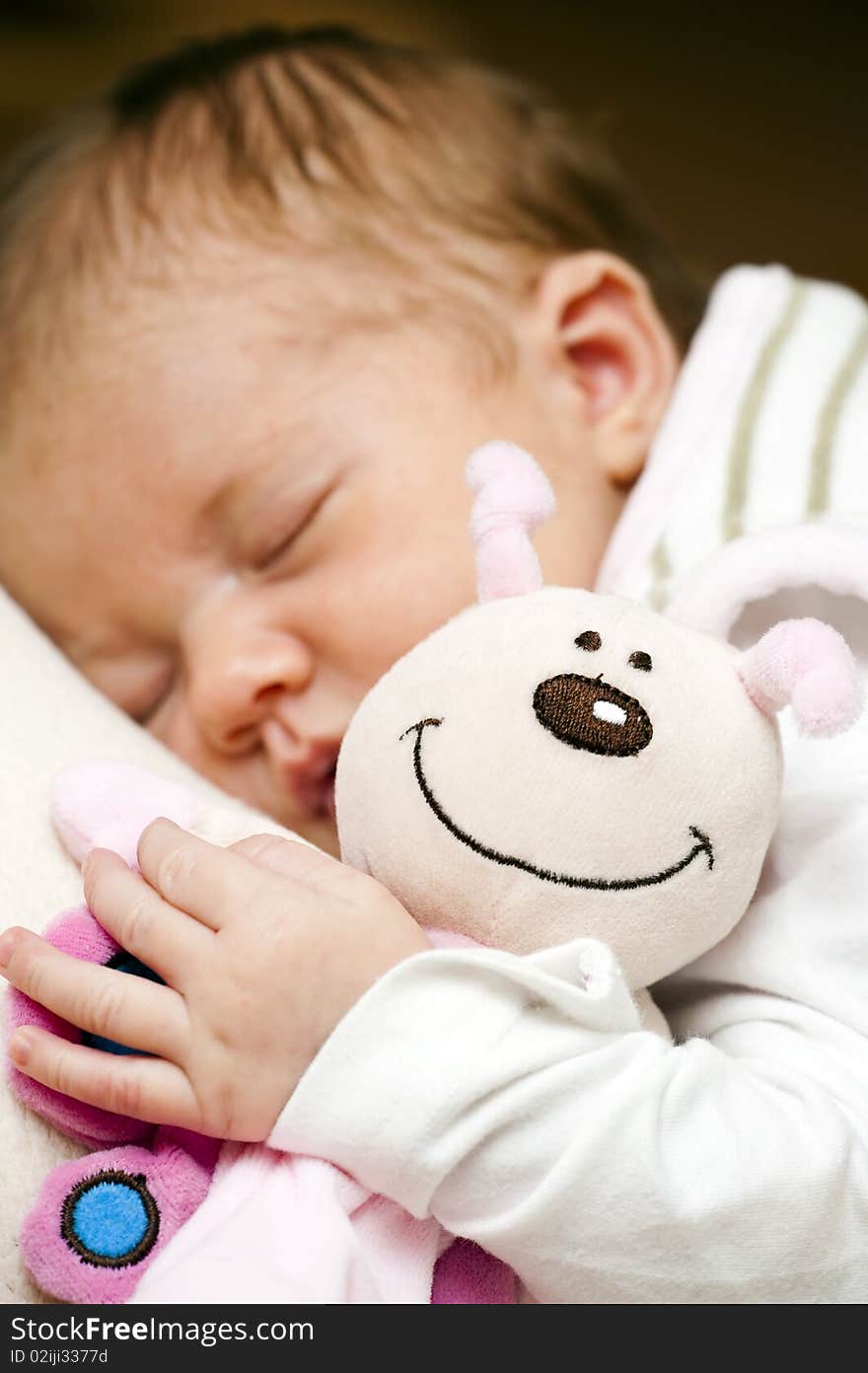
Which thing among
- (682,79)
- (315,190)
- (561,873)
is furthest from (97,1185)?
(682,79)

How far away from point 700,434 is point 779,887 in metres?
0.40

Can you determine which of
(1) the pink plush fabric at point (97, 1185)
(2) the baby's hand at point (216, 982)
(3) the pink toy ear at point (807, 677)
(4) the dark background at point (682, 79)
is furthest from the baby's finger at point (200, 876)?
(4) the dark background at point (682, 79)

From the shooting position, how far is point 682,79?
6.82 ft

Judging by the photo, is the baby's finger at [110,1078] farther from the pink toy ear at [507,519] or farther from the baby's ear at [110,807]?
the pink toy ear at [507,519]

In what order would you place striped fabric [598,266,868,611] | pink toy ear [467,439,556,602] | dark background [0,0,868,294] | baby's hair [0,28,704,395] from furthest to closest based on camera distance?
dark background [0,0,868,294], baby's hair [0,28,704,395], striped fabric [598,266,868,611], pink toy ear [467,439,556,602]

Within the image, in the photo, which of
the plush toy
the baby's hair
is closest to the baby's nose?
the plush toy

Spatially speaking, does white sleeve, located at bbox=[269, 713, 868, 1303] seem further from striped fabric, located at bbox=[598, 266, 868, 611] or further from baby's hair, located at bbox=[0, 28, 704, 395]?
baby's hair, located at bbox=[0, 28, 704, 395]

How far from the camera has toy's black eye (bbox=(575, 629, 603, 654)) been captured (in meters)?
0.62

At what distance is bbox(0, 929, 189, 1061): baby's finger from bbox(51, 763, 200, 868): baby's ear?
79 millimetres

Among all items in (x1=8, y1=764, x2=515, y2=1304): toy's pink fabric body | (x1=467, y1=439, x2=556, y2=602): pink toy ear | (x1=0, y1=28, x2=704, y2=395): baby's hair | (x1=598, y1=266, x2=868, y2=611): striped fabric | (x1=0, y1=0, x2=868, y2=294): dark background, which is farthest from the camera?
(x1=0, y1=0, x2=868, y2=294): dark background

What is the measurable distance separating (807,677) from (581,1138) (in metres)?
0.22

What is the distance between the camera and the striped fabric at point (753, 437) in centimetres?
88

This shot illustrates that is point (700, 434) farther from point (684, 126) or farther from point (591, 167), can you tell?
point (684, 126)

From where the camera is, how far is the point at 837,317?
1.10 meters
